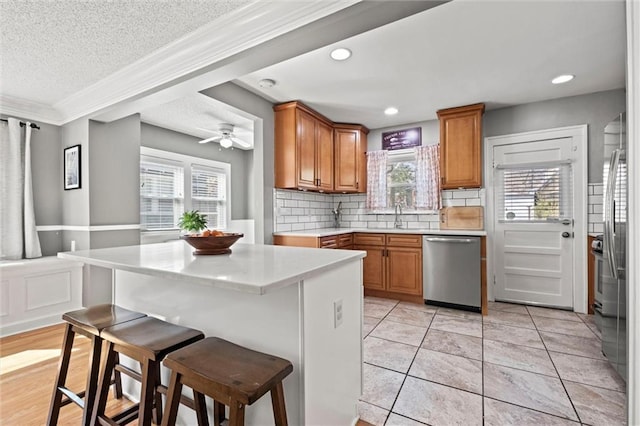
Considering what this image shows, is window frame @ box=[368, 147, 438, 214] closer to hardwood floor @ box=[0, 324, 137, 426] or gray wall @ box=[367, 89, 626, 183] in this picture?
gray wall @ box=[367, 89, 626, 183]

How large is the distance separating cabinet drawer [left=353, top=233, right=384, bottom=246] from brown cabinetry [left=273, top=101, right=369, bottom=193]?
76 cm

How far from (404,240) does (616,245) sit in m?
2.03

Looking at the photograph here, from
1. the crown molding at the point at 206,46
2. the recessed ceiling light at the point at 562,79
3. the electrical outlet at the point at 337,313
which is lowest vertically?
the electrical outlet at the point at 337,313

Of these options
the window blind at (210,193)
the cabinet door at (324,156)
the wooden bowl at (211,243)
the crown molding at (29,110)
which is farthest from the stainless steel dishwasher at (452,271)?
the crown molding at (29,110)

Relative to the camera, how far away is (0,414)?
1.68 metres

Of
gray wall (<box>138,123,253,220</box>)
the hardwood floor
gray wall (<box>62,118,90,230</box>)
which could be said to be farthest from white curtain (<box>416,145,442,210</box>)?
gray wall (<box>62,118,90,230</box>)

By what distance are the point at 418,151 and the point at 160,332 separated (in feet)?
12.6

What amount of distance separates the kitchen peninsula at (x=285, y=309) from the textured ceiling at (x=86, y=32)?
146cm

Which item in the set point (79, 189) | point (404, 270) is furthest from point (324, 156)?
point (79, 189)

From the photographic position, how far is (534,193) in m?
3.59

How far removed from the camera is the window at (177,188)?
4.36m

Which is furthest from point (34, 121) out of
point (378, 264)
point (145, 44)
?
point (378, 264)

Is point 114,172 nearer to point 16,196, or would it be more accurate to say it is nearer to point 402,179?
point 16,196

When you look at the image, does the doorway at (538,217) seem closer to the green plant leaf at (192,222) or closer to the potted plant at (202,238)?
the potted plant at (202,238)
